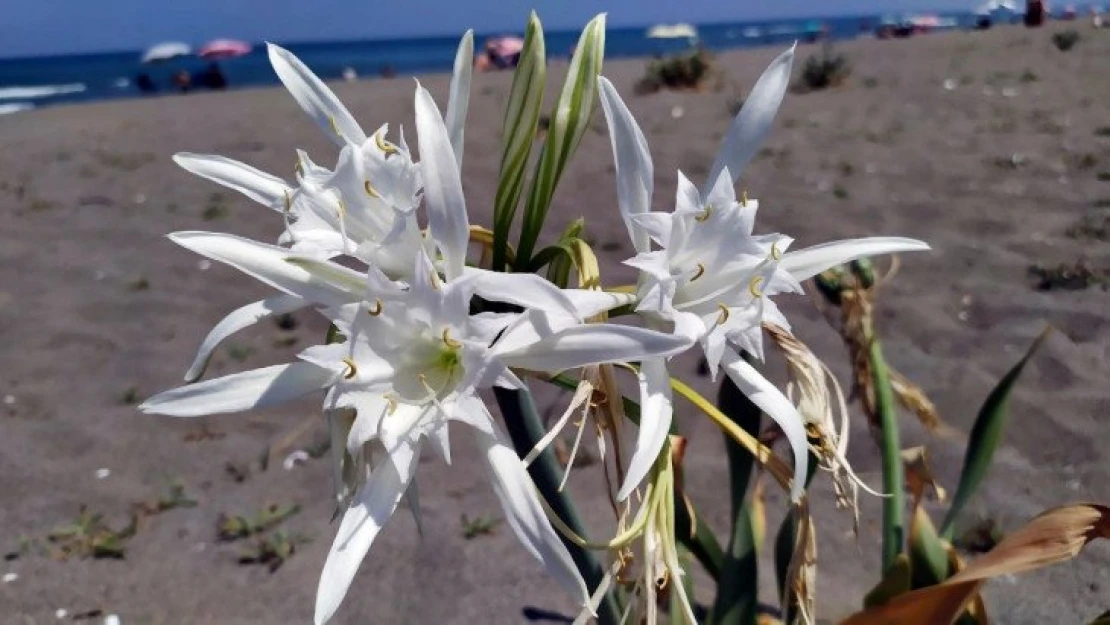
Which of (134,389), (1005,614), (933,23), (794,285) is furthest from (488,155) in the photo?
(933,23)

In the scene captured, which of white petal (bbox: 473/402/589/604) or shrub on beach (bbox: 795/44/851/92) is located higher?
white petal (bbox: 473/402/589/604)

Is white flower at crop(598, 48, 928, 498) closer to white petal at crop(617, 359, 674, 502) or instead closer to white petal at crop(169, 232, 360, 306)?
white petal at crop(617, 359, 674, 502)

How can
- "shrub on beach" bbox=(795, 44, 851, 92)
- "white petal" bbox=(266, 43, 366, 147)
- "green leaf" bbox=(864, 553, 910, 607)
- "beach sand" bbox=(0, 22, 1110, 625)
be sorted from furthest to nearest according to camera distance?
"shrub on beach" bbox=(795, 44, 851, 92) < "beach sand" bbox=(0, 22, 1110, 625) < "green leaf" bbox=(864, 553, 910, 607) < "white petal" bbox=(266, 43, 366, 147)

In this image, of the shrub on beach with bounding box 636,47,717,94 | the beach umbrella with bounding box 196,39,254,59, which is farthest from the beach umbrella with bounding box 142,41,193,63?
the shrub on beach with bounding box 636,47,717,94

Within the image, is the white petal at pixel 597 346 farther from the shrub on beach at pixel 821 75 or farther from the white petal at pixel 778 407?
the shrub on beach at pixel 821 75

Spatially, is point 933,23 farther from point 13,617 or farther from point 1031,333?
point 13,617

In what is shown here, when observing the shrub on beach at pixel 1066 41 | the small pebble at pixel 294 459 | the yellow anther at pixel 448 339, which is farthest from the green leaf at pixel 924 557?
the shrub on beach at pixel 1066 41

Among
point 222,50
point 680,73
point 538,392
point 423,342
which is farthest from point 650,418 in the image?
point 222,50
